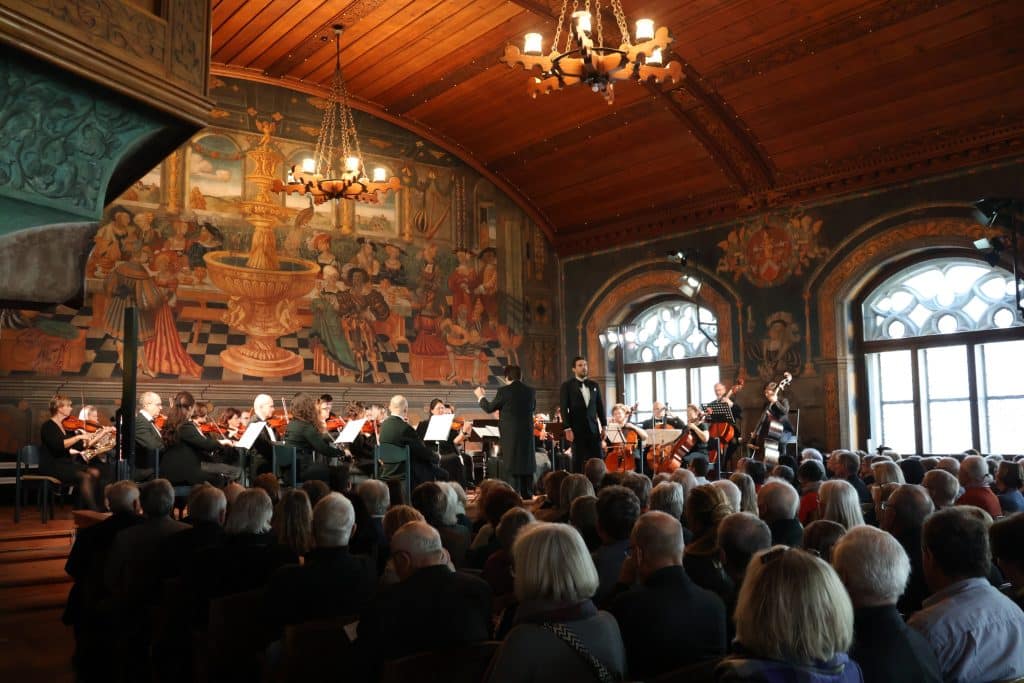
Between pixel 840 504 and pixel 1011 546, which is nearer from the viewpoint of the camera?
pixel 1011 546

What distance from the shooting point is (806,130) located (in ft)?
42.7

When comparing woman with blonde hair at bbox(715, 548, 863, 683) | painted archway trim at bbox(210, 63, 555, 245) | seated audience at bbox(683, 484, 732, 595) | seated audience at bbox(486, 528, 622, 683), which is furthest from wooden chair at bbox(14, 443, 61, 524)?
woman with blonde hair at bbox(715, 548, 863, 683)

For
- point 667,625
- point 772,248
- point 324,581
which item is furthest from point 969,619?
point 772,248

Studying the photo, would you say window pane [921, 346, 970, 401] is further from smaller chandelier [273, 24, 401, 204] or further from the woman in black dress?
the woman in black dress

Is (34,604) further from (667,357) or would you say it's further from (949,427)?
(667,357)

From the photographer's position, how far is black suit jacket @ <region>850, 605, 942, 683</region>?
2.40 m

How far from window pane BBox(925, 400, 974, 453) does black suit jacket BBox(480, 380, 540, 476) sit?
6475 mm

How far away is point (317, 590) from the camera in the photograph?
11.9ft

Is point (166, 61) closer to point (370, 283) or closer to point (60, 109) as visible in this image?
point (60, 109)

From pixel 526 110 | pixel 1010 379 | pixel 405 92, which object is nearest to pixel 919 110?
pixel 1010 379

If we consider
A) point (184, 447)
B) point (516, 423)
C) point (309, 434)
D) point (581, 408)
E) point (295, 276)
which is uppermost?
point (295, 276)

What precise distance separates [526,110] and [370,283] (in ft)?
12.5

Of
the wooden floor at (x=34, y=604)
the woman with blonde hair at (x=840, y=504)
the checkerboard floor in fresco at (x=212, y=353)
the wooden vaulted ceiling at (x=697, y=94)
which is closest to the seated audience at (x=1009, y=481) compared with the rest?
the woman with blonde hair at (x=840, y=504)

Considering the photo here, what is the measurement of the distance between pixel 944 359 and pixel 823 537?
1056 cm
